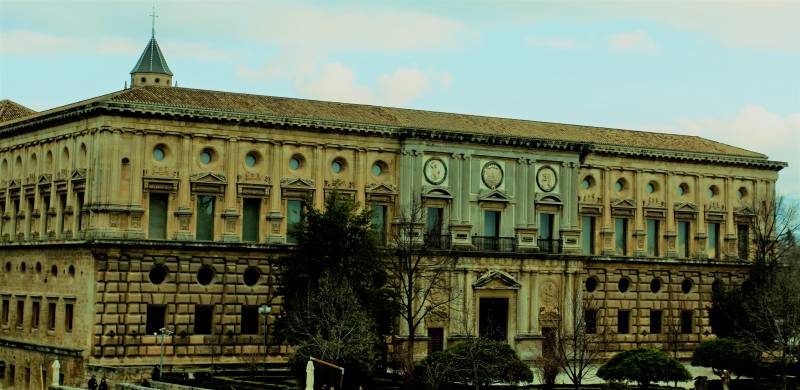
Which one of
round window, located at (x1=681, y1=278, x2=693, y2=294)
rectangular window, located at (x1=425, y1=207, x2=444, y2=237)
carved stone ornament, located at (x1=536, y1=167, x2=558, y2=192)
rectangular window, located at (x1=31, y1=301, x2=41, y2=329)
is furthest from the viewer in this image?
round window, located at (x1=681, y1=278, x2=693, y2=294)

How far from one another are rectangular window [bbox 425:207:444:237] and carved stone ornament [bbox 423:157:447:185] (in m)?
1.32

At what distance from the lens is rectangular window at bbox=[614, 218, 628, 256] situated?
7606cm

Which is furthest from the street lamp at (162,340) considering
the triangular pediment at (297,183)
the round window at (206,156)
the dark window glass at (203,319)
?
the triangular pediment at (297,183)

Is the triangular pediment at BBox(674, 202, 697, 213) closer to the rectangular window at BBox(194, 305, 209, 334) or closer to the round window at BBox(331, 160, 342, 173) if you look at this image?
the round window at BBox(331, 160, 342, 173)

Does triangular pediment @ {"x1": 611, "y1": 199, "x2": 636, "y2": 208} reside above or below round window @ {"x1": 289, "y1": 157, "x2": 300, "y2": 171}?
below

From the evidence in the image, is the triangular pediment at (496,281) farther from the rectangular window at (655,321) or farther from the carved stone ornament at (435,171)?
the rectangular window at (655,321)

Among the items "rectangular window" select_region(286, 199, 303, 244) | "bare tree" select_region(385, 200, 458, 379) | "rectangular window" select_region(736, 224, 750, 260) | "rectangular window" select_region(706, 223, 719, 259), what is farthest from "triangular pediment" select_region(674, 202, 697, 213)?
"rectangular window" select_region(286, 199, 303, 244)

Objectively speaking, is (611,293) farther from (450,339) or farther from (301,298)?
(301,298)

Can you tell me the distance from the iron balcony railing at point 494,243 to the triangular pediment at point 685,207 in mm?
11438

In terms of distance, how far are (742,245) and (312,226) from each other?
2991cm

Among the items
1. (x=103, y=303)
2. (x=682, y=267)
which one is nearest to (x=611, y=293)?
(x=682, y=267)

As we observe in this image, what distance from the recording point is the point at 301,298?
6056 centimetres

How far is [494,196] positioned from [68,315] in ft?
69.6

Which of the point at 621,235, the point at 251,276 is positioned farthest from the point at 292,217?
the point at 621,235
